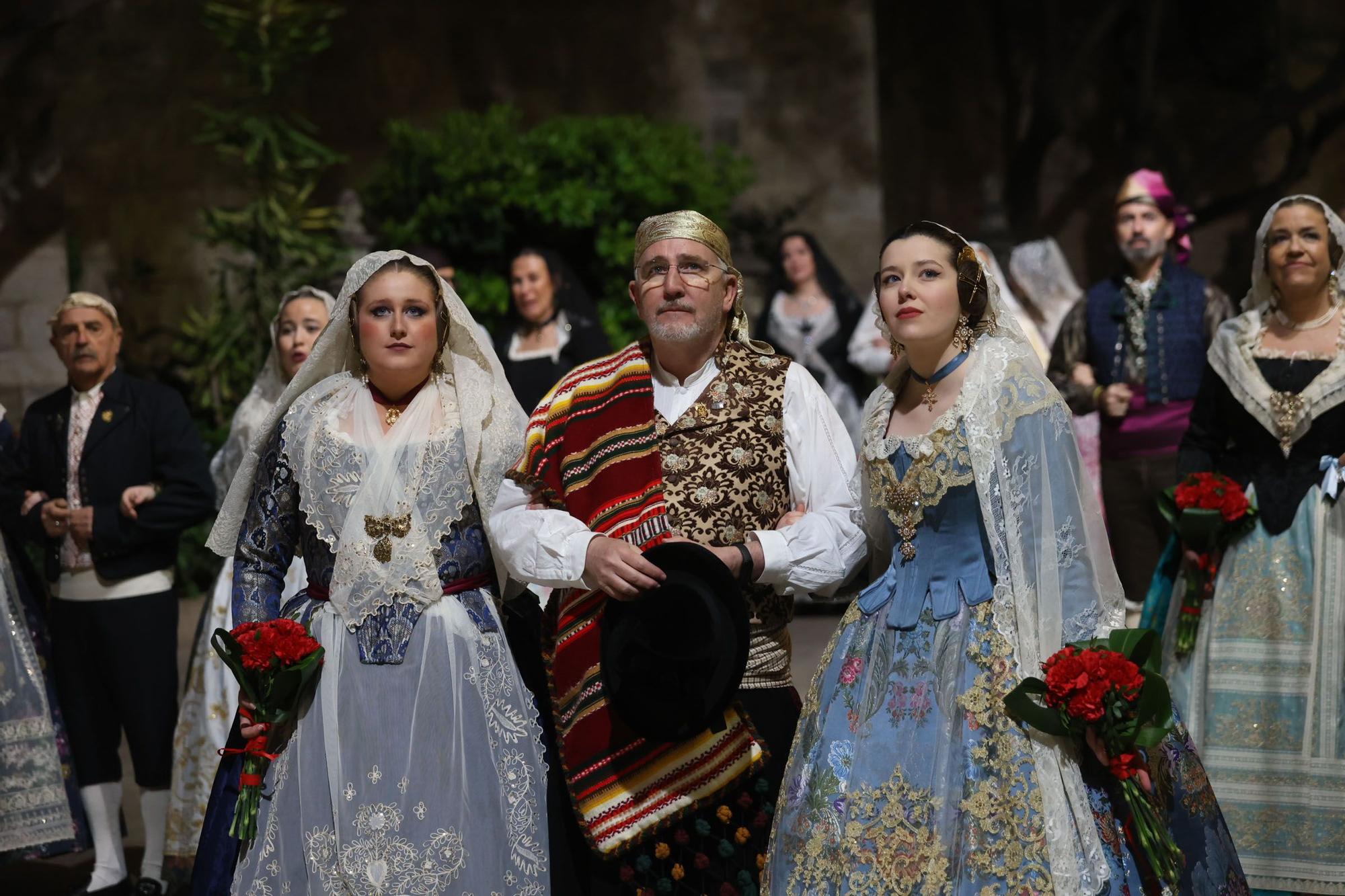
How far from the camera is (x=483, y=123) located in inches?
357

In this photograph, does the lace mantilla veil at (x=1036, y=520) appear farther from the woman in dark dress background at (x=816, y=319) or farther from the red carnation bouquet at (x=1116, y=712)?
the woman in dark dress background at (x=816, y=319)

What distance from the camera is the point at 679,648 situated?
3.43 metres

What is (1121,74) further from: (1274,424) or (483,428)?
(483,428)

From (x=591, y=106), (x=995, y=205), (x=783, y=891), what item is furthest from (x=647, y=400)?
(x=995, y=205)

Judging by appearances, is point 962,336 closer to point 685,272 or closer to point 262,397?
Answer: point 685,272

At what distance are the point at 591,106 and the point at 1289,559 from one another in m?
7.26

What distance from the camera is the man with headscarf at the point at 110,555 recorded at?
5.23 meters

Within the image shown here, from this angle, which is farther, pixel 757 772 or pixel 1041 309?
pixel 1041 309

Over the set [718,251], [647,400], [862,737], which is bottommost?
[862,737]

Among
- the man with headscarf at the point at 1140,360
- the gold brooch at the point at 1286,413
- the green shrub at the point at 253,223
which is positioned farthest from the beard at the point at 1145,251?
the green shrub at the point at 253,223

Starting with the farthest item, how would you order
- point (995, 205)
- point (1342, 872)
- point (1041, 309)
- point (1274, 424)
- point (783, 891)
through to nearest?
point (995, 205) → point (1041, 309) → point (1274, 424) → point (1342, 872) → point (783, 891)

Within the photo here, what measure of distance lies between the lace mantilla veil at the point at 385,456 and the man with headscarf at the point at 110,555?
59.8 inches

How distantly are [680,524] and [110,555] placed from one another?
2569mm

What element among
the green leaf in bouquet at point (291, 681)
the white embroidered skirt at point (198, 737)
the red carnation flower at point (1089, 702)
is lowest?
the white embroidered skirt at point (198, 737)
